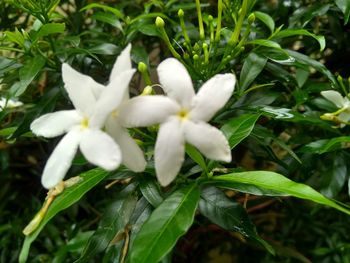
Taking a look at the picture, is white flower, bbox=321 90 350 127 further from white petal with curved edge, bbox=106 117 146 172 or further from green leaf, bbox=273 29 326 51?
white petal with curved edge, bbox=106 117 146 172

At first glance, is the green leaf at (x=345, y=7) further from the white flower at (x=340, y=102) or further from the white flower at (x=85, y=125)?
the white flower at (x=85, y=125)

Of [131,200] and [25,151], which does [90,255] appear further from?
[25,151]

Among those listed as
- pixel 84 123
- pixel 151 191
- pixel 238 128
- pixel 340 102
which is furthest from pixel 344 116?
pixel 84 123

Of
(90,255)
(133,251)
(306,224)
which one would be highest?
(133,251)

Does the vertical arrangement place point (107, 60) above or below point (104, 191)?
above

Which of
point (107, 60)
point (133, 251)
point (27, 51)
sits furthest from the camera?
point (107, 60)

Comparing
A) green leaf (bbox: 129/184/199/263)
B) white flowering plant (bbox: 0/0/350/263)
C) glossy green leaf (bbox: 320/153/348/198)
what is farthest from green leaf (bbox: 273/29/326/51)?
green leaf (bbox: 129/184/199/263)

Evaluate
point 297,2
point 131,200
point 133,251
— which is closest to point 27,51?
point 131,200
